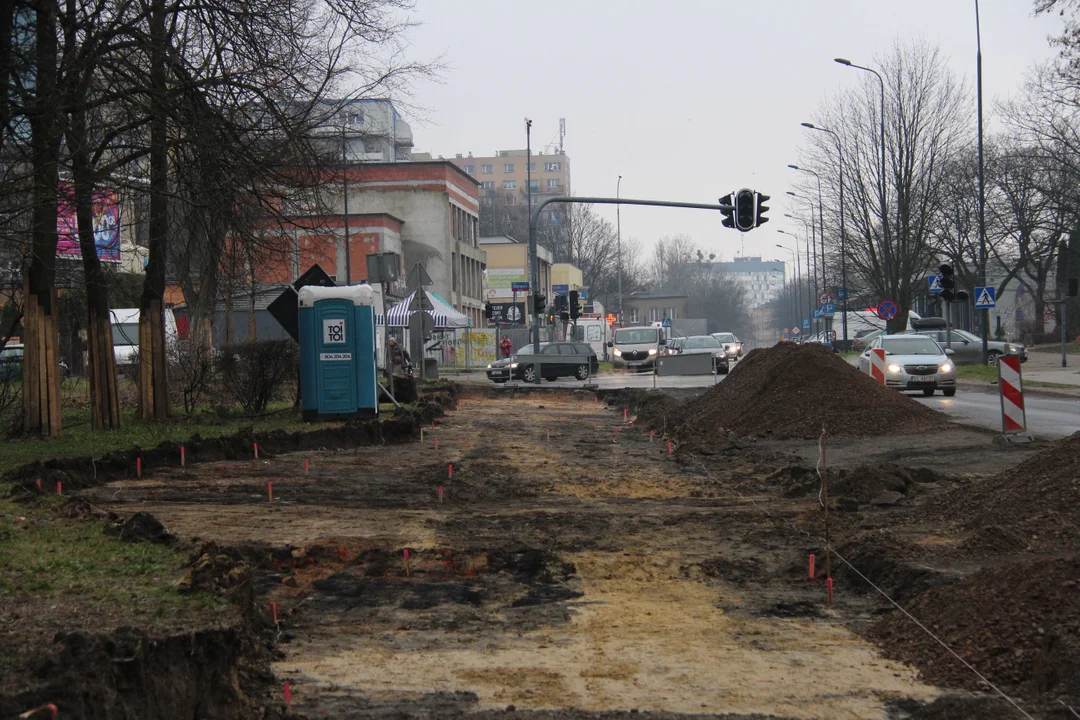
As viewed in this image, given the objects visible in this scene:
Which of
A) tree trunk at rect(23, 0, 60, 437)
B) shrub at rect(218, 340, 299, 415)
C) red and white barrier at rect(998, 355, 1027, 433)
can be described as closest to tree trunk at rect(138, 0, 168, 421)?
shrub at rect(218, 340, 299, 415)

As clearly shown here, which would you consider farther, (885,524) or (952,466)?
(952,466)

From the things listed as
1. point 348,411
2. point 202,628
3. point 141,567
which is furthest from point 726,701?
point 348,411

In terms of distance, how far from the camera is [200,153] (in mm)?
15219

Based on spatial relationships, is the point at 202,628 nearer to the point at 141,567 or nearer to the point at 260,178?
the point at 141,567

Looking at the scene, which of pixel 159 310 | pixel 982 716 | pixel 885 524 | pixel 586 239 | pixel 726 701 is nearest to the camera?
pixel 982 716

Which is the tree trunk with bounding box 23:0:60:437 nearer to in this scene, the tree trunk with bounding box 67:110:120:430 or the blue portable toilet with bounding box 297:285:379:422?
the tree trunk with bounding box 67:110:120:430

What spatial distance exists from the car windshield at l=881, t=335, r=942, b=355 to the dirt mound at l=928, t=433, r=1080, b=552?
2020cm

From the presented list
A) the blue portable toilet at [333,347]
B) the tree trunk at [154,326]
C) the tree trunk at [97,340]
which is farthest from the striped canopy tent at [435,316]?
the tree trunk at [97,340]

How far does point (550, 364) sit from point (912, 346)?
1751 cm

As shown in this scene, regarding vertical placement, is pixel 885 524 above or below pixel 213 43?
below

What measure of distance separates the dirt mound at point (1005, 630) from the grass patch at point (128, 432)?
33.5ft

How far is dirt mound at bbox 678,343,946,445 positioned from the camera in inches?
747

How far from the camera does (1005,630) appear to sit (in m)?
5.84

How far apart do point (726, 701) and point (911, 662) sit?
1281 mm
